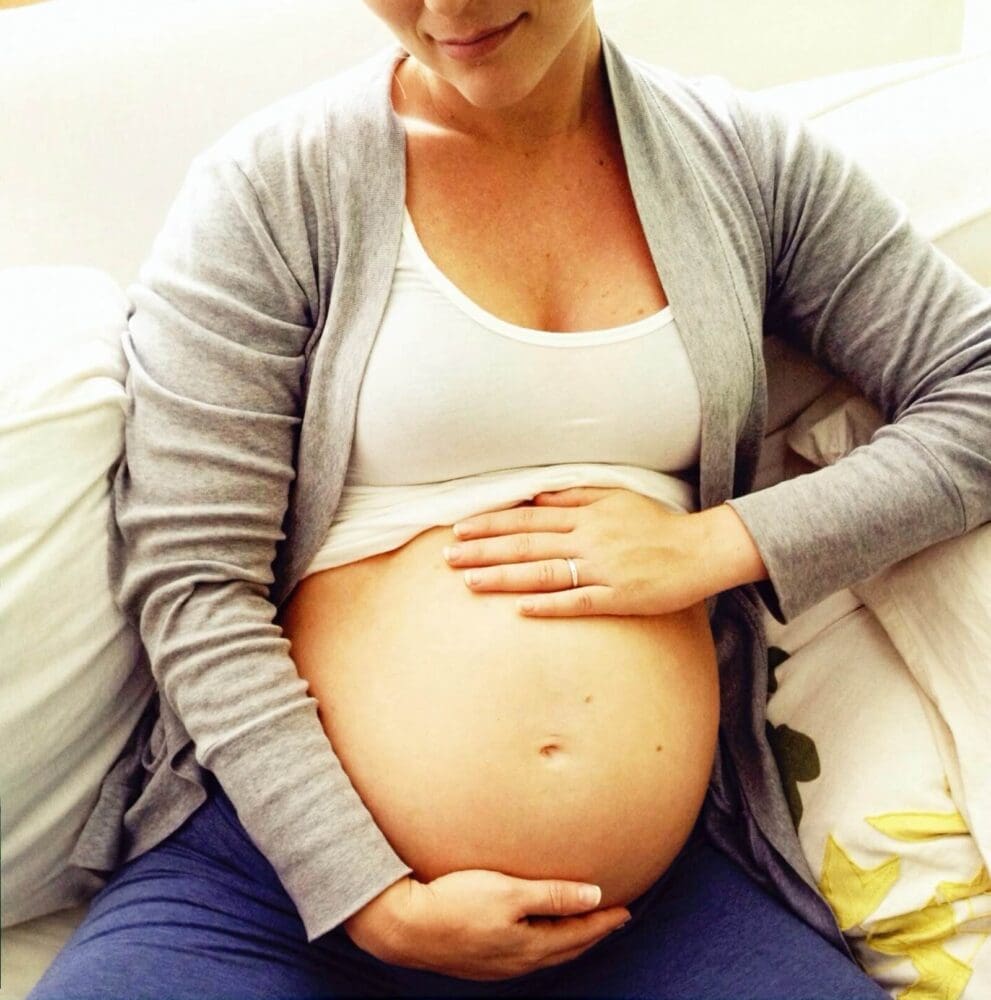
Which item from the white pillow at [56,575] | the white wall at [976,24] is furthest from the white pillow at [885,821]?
the white wall at [976,24]

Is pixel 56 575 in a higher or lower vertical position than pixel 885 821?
higher

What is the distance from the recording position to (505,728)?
2.36 ft

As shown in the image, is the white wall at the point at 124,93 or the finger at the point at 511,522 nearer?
the finger at the point at 511,522

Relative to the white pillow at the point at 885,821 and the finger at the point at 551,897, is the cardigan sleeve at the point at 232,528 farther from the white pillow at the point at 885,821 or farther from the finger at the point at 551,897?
the white pillow at the point at 885,821

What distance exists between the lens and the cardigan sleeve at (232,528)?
701 millimetres

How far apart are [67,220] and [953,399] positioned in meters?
0.80

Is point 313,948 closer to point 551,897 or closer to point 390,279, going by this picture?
point 551,897

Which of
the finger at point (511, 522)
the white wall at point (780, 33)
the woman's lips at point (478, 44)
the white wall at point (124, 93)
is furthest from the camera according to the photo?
the white wall at point (780, 33)

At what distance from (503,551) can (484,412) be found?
11 centimetres

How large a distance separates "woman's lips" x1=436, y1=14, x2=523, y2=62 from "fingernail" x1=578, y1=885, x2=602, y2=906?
0.58 meters

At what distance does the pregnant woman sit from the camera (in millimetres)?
709

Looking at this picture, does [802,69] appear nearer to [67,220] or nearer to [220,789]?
[67,220]

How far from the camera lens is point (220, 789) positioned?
79 centimetres

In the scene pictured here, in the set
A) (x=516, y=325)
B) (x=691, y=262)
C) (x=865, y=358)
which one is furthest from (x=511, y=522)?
(x=865, y=358)
